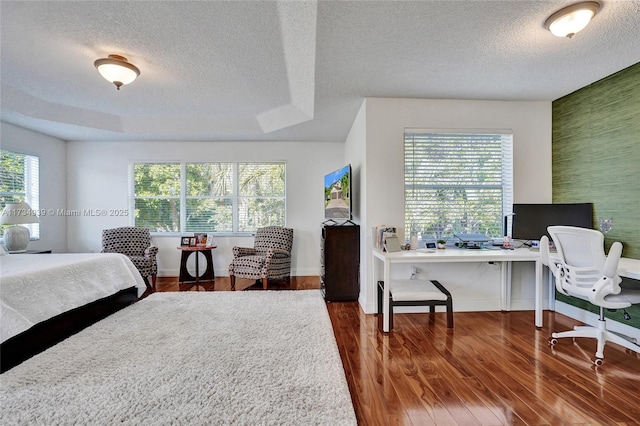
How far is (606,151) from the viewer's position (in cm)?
300

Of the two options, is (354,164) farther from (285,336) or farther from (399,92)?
(285,336)

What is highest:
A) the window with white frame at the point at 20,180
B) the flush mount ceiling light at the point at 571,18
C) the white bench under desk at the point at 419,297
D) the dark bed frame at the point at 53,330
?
the flush mount ceiling light at the point at 571,18

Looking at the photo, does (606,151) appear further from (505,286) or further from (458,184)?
(505,286)

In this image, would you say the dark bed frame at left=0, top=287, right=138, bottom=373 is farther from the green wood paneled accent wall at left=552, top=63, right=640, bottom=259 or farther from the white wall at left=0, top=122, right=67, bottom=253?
the green wood paneled accent wall at left=552, top=63, right=640, bottom=259

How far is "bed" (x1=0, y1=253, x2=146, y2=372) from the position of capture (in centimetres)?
224

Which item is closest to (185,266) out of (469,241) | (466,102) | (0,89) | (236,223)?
(236,223)

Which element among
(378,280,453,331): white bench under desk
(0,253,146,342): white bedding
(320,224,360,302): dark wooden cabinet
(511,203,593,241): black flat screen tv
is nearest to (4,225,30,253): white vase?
(0,253,146,342): white bedding

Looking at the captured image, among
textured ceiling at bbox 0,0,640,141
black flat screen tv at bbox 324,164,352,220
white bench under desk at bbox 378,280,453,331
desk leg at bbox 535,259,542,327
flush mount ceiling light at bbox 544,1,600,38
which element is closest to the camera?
flush mount ceiling light at bbox 544,1,600,38

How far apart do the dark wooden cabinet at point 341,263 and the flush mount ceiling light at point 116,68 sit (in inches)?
101

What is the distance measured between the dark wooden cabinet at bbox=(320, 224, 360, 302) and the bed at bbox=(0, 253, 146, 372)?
2320 mm

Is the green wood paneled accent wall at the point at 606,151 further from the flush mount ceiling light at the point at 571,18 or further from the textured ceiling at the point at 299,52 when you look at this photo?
the flush mount ceiling light at the point at 571,18

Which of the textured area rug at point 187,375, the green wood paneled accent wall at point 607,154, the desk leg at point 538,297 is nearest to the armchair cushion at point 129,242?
the textured area rug at point 187,375

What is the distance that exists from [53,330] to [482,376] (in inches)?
133

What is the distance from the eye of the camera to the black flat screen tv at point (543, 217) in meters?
3.16
